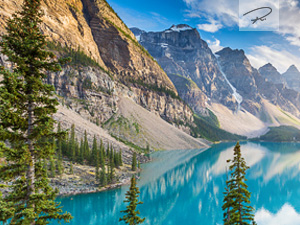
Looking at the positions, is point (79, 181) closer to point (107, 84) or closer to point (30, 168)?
point (30, 168)

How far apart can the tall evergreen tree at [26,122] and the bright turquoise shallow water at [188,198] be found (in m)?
30.9

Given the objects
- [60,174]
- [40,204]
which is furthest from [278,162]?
[40,204]

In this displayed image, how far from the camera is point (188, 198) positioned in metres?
51.7

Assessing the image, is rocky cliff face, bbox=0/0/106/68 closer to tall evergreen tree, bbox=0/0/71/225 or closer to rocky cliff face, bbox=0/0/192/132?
rocky cliff face, bbox=0/0/192/132

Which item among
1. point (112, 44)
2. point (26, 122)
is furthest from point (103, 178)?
point (112, 44)

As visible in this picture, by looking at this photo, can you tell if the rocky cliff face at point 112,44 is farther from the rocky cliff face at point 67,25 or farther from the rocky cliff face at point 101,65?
the rocky cliff face at point 67,25

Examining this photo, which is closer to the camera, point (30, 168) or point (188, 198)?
point (30, 168)

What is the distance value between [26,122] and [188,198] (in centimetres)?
5071

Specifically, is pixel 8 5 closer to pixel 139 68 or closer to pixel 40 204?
pixel 139 68

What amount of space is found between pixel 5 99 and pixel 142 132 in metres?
109

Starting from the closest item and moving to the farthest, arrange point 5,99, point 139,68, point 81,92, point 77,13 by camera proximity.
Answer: point 5,99, point 81,92, point 77,13, point 139,68

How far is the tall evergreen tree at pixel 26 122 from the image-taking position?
8.22 metres

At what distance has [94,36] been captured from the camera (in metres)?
162

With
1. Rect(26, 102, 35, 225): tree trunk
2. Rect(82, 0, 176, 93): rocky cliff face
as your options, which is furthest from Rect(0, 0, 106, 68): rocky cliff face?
Rect(26, 102, 35, 225): tree trunk
